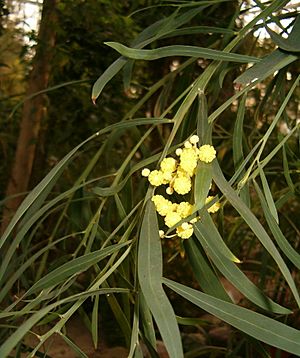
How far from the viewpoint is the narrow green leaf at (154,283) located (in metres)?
0.42

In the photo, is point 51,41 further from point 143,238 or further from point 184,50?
point 143,238

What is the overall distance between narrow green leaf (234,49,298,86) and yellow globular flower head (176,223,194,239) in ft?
0.49

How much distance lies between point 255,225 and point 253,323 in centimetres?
7

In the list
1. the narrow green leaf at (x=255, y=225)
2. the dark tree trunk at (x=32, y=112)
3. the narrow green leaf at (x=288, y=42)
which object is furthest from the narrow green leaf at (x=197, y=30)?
the dark tree trunk at (x=32, y=112)

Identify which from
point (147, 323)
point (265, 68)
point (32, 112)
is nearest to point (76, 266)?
point (147, 323)

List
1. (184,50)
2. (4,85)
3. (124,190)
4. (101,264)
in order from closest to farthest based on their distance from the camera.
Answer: (184,50) → (124,190) → (101,264) → (4,85)

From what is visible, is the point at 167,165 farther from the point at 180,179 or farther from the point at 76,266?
the point at 76,266

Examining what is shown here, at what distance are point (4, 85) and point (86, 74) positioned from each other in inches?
45.8

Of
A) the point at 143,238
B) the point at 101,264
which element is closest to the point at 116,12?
the point at 101,264

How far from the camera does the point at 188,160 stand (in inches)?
19.3

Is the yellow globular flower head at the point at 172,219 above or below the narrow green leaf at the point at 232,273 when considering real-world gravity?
above

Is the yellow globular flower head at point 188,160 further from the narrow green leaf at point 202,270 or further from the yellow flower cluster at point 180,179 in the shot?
the narrow green leaf at point 202,270

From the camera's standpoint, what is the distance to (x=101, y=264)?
100cm

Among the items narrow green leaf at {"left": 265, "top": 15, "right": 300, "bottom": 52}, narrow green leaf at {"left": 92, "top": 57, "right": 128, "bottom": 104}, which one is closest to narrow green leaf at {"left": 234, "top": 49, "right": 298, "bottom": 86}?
narrow green leaf at {"left": 265, "top": 15, "right": 300, "bottom": 52}
